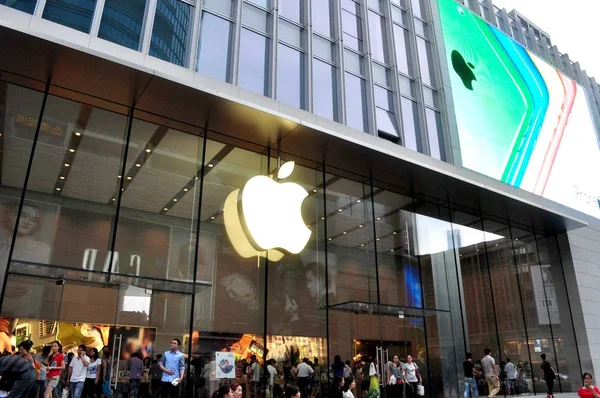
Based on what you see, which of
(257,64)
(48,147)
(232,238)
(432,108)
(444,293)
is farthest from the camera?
(432,108)

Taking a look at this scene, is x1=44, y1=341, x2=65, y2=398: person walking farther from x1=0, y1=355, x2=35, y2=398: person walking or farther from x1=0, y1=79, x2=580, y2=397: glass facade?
x1=0, y1=355, x2=35, y2=398: person walking

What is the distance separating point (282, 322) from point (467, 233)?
31.2 ft

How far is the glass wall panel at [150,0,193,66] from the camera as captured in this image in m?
11.7

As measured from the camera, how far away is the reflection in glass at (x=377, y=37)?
1763cm

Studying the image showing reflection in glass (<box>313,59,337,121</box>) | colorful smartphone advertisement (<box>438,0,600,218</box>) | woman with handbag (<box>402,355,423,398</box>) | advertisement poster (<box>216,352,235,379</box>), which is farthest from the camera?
colorful smartphone advertisement (<box>438,0,600,218</box>)

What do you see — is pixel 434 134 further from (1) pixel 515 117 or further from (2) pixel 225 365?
(2) pixel 225 365

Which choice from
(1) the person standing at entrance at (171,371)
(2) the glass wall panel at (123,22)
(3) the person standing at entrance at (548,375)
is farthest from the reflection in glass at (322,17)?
(3) the person standing at entrance at (548,375)

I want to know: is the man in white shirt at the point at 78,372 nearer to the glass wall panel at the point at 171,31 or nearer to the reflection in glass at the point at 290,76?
the glass wall panel at the point at 171,31

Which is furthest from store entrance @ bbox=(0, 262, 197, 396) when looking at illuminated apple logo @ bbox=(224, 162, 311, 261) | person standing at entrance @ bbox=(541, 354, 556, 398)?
person standing at entrance @ bbox=(541, 354, 556, 398)

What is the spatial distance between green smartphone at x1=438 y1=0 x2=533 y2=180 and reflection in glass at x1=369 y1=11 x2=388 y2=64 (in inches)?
126

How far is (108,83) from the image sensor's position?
1077 cm

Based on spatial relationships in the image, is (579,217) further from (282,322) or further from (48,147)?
(48,147)

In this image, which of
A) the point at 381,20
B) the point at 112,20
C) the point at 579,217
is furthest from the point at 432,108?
the point at 112,20

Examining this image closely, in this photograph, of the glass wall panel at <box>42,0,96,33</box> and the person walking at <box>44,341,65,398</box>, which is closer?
the person walking at <box>44,341,65,398</box>
